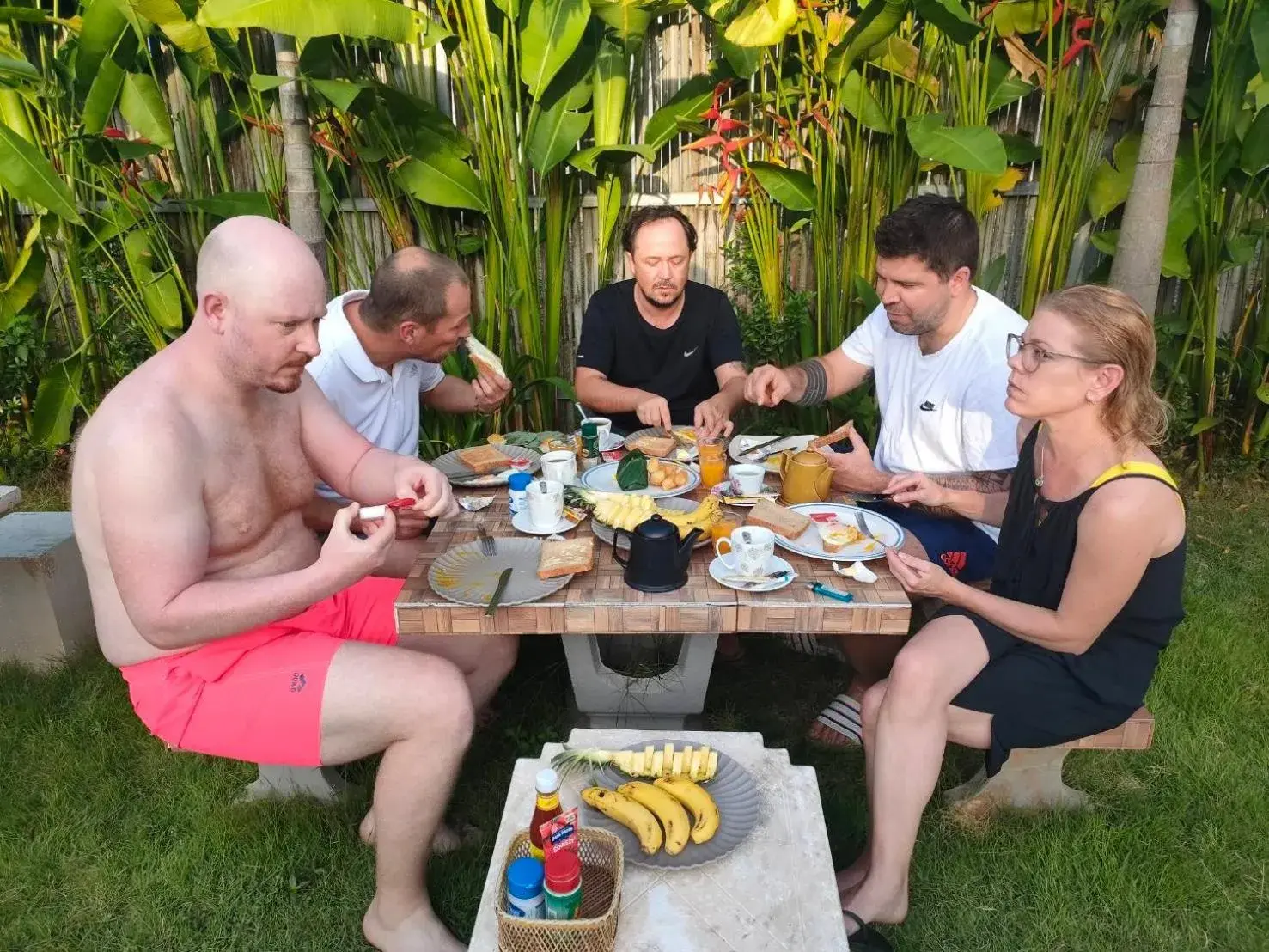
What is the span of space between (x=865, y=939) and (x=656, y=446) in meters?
1.70

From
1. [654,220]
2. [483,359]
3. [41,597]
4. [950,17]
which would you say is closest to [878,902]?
[483,359]

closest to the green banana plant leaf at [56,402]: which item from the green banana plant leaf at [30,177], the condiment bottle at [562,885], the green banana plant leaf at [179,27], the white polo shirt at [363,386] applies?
the green banana plant leaf at [30,177]

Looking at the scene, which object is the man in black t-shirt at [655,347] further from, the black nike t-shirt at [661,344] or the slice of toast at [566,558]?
the slice of toast at [566,558]

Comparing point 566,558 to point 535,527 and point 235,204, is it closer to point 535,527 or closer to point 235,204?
point 535,527

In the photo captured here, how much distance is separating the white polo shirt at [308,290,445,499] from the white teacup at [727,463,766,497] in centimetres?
137

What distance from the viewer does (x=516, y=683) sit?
141 inches

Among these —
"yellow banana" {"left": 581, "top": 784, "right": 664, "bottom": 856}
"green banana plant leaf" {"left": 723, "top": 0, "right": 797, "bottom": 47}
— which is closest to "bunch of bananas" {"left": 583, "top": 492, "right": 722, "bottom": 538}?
"yellow banana" {"left": 581, "top": 784, "right": 664, "bottom": 856}

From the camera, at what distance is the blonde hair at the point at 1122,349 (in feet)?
7.36

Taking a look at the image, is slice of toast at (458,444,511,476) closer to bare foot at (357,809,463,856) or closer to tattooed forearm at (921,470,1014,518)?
bare foot at (357,809,463,856)

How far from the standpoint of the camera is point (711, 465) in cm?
282

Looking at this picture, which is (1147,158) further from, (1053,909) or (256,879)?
(256,879)

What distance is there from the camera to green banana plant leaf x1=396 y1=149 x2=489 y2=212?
186 inches

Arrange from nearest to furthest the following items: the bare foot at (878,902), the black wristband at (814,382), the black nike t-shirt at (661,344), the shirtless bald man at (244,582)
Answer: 1. the shirtless bald man at (244,582)
2. the bare foot at (878,902)
3. the black wristband at (814,382)
4. the black nike t-shirt at (661,344)

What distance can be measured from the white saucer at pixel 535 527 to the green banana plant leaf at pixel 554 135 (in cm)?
286
